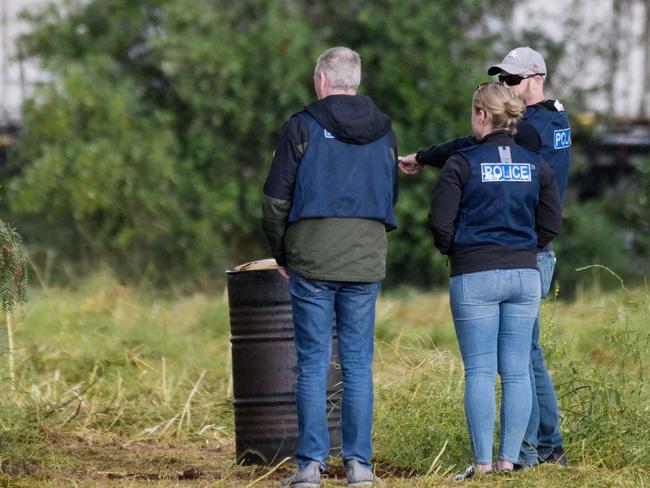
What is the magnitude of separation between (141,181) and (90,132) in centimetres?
91

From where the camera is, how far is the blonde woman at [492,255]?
5895 millimetres

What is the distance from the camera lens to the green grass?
657cm

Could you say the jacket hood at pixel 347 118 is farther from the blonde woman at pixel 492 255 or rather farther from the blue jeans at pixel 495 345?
the blue jeans at pixel 495 345

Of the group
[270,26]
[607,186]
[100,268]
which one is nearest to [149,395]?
[100,268]

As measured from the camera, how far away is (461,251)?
5945 millimetres

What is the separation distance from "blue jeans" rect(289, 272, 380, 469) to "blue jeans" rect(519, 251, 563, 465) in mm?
807

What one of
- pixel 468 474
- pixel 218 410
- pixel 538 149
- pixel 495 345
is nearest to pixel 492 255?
pixel 495 345

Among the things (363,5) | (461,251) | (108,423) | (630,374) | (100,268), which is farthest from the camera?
(363,5)

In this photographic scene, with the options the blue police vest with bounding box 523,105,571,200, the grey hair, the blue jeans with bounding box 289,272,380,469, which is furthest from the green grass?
the grey hair

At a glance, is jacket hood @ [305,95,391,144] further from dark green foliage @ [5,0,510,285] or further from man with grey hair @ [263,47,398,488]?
dark green foliage @ [5,0,510,285]

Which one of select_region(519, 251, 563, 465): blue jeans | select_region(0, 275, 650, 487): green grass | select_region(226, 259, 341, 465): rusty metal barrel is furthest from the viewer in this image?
select_region(226, 259, 341, 465): rusty metal barrel

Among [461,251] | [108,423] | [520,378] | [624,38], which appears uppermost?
[624,38]

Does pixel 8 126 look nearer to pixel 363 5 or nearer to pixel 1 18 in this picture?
pixel 1 18

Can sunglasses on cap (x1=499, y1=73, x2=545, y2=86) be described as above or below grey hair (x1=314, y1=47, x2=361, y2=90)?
below
